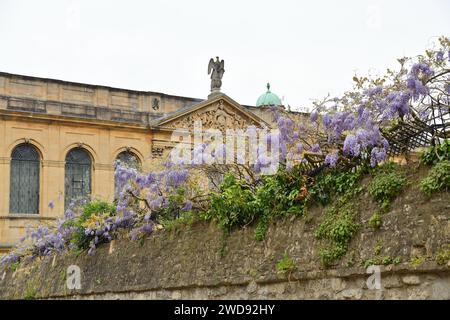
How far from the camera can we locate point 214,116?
37.6 meters

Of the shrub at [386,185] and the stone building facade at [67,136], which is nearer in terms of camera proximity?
the shrub at [386,185]

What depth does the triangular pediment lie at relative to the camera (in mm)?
36719

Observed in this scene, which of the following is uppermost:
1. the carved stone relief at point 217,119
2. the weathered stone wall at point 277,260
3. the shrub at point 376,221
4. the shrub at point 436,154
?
the carved stone relief at point 217,119

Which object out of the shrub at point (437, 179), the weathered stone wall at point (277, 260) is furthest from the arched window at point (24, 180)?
the shrub at point (437, 179)

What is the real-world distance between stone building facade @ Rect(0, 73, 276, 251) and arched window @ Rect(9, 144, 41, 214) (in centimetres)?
4

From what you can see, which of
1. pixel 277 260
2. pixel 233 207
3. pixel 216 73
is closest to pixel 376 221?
pixel 277 260

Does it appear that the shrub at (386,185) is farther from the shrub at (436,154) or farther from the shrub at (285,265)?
the shrub at (285,265)

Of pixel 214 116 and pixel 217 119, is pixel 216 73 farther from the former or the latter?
pixel 217 119

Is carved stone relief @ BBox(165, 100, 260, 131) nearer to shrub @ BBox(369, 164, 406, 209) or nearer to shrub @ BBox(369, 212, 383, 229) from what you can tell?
shrub @ BBox(369, 164, 406, 209)

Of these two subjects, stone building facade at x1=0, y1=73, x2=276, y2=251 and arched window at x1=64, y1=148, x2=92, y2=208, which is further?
arched window at x1=64, y1=148, x2=92, y2=208

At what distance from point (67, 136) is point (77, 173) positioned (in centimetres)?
182

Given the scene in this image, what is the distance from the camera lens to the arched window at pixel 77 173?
33938 millimetres

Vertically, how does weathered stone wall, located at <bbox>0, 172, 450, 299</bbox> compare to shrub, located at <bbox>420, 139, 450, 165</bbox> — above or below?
below

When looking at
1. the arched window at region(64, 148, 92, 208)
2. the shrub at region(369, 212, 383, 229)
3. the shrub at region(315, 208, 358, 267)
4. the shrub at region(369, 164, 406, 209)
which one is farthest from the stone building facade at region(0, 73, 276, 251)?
the shrub at region(369, 212, 383, 229)
